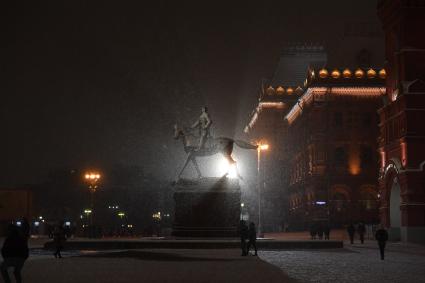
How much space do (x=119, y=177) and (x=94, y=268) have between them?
120 metres

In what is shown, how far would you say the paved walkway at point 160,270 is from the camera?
1847cm

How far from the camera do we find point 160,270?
Answer: 2148 cm

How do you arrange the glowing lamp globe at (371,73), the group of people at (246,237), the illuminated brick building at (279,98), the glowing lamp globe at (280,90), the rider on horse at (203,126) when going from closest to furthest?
the group of people at (246,237) < the rider on horse at (203,126) < the glowing lamp globe at (371,73) < the illuminated brick building at (279,98) < the glowing lamp globe at (280,90)

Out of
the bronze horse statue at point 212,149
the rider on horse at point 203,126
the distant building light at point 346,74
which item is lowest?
the bronze horse statue at point 212,149

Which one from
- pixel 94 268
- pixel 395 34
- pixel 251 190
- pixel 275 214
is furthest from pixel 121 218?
pixel 94 268

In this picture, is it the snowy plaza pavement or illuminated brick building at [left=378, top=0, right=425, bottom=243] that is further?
illuminated brick building at [left=378, top=0, right=425, bottom=243]

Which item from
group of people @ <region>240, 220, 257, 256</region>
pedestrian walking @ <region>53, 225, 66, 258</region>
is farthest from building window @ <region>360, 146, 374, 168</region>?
pedestrian walking @ <region>53, 225, 66, 258</region>

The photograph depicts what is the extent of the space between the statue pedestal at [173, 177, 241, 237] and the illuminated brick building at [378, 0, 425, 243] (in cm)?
1881

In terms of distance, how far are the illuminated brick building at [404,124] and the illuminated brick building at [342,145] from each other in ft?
70.1

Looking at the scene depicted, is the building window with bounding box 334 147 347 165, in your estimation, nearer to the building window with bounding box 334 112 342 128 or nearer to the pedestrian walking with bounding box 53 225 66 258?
the building window with bounding box 334 112 342 128

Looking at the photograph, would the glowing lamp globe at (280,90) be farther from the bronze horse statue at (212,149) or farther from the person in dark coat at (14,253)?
the person in dark coat at (14,253)

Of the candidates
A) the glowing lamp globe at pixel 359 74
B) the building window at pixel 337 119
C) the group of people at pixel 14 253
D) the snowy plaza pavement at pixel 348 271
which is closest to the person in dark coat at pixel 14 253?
the group of people at pixel 14 253

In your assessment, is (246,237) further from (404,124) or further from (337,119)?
(337,119)

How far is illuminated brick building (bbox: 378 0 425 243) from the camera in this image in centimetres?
5128
